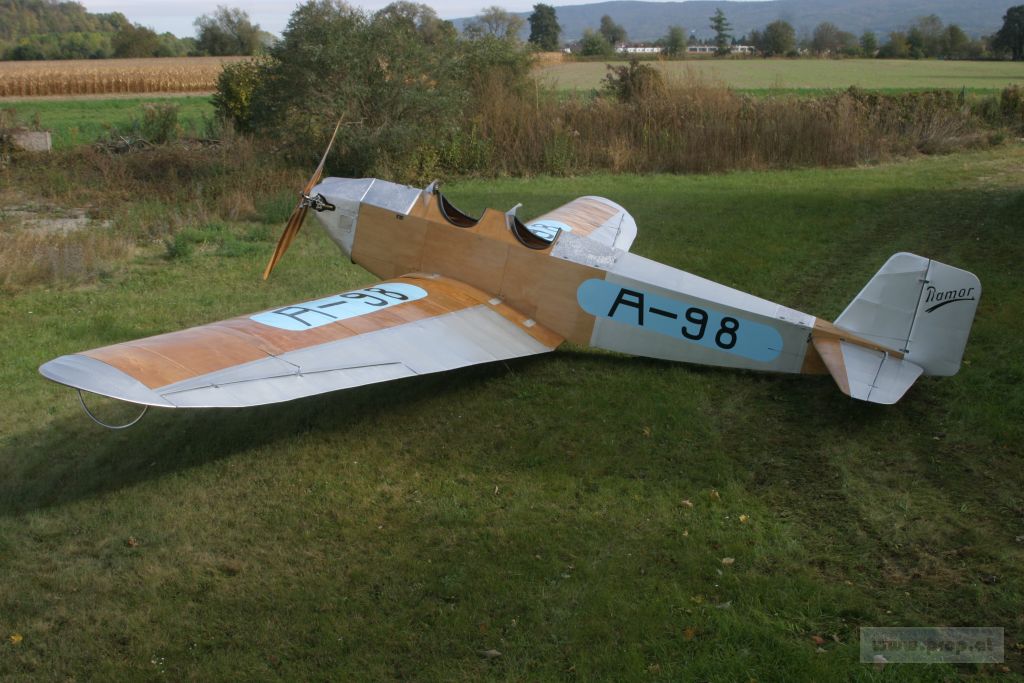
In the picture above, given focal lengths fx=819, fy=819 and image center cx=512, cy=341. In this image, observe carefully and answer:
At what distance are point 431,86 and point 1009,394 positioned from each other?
12.6 meters

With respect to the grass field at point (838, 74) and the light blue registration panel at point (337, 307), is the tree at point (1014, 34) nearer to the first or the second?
the grass field at point (838, 74)

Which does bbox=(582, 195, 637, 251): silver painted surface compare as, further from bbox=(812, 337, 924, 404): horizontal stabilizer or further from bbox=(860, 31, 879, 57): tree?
bbox=(860, 31, 879, 57): tree

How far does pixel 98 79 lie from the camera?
128ft

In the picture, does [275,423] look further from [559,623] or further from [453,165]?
[453,165]

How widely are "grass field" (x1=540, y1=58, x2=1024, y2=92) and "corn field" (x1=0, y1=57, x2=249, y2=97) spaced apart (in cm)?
1753

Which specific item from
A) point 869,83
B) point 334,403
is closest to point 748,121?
point 334,403

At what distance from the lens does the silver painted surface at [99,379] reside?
480cm

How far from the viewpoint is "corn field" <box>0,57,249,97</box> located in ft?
122

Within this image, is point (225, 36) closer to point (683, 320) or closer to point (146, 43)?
point (146, 43)

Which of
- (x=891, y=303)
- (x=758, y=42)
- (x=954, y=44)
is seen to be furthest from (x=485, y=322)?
(x=758, y=42)

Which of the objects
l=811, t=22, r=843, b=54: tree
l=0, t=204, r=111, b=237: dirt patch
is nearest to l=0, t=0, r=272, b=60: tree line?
l=0, t=204, r=111, b=237: dirt patch

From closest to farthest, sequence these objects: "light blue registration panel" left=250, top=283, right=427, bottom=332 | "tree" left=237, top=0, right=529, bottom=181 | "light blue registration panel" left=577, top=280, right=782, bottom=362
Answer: "light blue registration panel" left=250, top=283, right=427, bottom=332
"light blue registration panel" left=577, top=280, right=782, bottom=362
"tree" left=237, top=0, right=529, bottom=181

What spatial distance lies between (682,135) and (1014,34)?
44651 millimetres

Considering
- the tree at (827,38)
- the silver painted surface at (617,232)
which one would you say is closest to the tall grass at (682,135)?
the silver painted surface at (617,232)
